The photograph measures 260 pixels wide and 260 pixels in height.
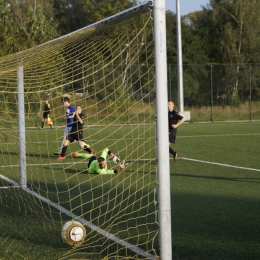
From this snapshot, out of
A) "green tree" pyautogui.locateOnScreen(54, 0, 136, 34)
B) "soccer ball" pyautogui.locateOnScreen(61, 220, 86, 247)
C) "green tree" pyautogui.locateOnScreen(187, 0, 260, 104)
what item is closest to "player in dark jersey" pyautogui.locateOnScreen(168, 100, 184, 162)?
"soccer ball" pyautogui.locateOnScreen(61, 220, 86, 247)

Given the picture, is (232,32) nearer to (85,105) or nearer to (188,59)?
(188,59)

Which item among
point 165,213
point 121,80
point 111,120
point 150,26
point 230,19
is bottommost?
point 165,213

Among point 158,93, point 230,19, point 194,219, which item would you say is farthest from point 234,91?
point 158,93

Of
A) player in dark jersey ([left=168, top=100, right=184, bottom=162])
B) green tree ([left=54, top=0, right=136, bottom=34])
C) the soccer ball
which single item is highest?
green tree ([left=54, top=0, right=136, bottom=34])

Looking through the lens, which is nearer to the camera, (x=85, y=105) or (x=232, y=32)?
(x=85, y=105)

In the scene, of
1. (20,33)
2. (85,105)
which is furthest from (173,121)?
(20,33)

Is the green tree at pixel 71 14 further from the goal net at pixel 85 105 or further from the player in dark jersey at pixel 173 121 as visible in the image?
the goal net at pixel 85 105

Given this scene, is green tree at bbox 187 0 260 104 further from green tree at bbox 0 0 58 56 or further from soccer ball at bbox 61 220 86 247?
soccer ball at bbox 61 220 86 247

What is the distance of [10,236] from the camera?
6.73 m

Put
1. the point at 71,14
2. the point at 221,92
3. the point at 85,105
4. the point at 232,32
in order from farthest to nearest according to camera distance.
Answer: the point at 71,14 → the point at 232,32 → the point at 221,92 → the point at 85,105

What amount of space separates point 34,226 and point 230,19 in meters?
49.9

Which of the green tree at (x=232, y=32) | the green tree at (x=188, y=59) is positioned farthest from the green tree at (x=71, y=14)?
the green tree at (x=232, y=32)

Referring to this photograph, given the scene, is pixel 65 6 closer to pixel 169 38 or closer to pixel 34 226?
pixel 169 38

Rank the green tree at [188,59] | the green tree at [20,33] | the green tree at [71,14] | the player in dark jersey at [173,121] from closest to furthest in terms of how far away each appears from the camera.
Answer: the player in dark jersey at [173,121] < the green tree at [20,33] < the green tree at [188,59] < the green tree at [71,14]
